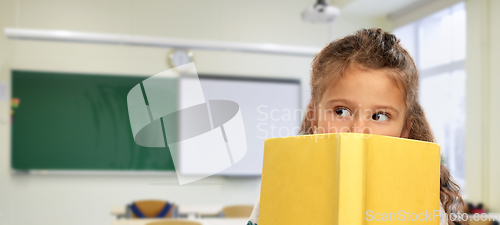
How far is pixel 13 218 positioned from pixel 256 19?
11.3ft

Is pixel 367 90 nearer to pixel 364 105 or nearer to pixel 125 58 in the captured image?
pixel 364 105

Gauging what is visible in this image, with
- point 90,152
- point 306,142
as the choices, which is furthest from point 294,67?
point 306,142

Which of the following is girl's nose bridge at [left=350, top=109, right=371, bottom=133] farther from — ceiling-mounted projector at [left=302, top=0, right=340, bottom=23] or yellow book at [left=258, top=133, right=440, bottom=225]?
ceiling-mounted projector at [left=302, top=0, right=340, bottom=23]

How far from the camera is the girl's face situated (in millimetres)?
573

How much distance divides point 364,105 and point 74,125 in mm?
4454

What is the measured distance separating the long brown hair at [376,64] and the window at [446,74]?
3948mm

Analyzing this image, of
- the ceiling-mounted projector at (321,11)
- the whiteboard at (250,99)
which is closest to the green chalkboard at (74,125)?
the whiteboard at (250,99)

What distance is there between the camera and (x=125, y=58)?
472 cm

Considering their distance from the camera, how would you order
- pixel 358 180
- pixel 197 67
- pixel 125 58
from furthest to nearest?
pixel 197 67
pixel 125 58
pixel 358 180

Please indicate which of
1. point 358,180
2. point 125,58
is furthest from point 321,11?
point 358,180

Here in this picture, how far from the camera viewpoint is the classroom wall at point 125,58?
445 cm

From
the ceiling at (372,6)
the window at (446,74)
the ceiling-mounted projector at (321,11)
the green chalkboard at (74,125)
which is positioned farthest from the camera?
the ceiling at (372,6)

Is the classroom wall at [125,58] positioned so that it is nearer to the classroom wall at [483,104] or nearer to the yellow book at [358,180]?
the classroom wall at [483,104]

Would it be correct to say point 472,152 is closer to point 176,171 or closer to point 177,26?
point 176,171
